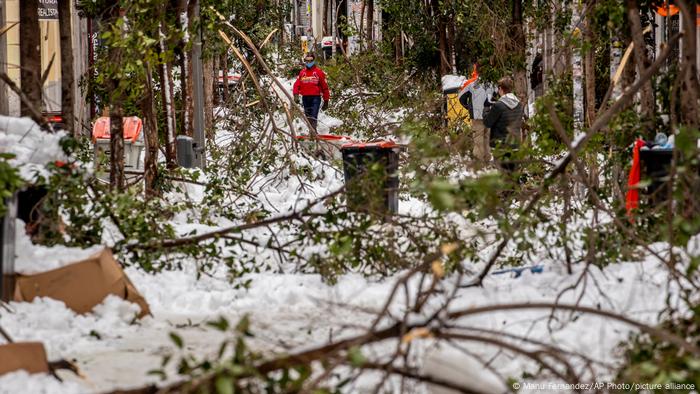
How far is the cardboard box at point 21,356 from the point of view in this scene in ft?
20.8

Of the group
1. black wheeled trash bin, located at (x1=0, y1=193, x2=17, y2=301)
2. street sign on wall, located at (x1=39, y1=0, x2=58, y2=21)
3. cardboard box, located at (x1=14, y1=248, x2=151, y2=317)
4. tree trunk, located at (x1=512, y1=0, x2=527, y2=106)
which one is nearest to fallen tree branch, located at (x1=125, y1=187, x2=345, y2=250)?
cardboard box, located at (x1=14, y1=248, x2=151, y2=317)

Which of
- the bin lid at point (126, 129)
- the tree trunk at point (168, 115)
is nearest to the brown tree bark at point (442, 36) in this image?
the bin lid at point (126, 129)

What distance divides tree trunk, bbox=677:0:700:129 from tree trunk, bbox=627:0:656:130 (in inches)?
28.3

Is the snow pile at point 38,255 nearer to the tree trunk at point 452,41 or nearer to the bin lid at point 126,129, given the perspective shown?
the bin lid at point 126,129

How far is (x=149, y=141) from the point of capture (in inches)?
578

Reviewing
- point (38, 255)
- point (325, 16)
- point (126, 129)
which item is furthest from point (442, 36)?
point (325, 16)

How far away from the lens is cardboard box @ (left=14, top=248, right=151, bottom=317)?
27.4 feet

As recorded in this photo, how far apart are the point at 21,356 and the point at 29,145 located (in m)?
3.07

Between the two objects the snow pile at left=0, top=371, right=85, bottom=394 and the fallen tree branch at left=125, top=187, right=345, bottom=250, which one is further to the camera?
the fallen tree branch at left=125, top=187, right=345, bottom=250

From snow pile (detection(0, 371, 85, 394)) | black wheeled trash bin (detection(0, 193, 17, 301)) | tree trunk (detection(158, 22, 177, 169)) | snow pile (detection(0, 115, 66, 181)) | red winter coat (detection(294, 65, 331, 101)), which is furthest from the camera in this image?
red winter coat (detection(294, 65, 331, 101))

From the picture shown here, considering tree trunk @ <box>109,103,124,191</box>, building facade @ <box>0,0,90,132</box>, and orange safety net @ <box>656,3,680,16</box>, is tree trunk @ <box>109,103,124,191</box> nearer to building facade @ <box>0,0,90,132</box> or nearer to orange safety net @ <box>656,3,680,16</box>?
orange safety net @ <box>656,3,680,16</box>

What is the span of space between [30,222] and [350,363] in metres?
4.55

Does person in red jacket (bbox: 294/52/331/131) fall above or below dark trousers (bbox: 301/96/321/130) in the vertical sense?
above

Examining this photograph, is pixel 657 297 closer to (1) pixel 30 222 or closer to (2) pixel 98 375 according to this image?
(2) pixel 98 375
